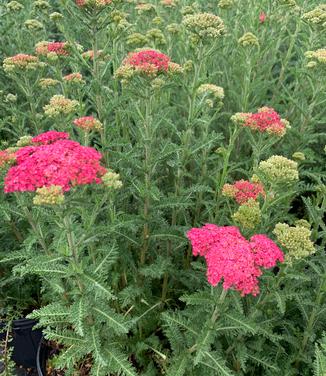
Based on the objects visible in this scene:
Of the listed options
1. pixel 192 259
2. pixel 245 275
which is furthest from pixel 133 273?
pixel 245 275

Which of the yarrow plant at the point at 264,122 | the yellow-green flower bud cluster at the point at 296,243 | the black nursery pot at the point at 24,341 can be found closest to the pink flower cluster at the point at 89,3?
the yarrow plant at the point at 264,122

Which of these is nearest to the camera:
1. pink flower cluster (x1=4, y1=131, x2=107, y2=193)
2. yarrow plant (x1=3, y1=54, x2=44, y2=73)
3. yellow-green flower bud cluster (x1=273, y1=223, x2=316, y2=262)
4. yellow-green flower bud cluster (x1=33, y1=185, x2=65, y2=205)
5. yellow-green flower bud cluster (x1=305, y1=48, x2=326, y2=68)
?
yellow-green flower bud cluster (x1=33, y1=185, x2=65, y2=205)

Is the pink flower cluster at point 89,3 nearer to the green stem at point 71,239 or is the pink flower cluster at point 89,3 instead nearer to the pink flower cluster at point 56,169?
the pink flower cluster at point 56,169

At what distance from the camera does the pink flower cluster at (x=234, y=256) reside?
6.39ft

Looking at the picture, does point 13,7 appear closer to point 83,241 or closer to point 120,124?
point 120,124

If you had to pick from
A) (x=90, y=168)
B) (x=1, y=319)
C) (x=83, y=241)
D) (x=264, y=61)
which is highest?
(x=90, y=168)

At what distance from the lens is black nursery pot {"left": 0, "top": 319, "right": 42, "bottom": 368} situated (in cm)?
329

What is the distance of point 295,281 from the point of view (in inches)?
103

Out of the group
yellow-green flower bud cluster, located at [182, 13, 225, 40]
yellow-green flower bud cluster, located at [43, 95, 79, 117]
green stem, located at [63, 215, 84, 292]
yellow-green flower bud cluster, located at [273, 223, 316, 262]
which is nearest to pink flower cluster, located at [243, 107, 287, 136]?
yellow-green flower bud cluster, located at [182, 13, 225, 40]

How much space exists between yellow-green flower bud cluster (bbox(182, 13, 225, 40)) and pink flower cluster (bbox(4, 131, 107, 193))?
4.55ft

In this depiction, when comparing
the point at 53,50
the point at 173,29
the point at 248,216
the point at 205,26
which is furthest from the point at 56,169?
the point at 173,29

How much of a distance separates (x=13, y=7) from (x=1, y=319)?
3.27m

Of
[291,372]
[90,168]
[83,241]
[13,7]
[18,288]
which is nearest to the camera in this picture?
[90,168]

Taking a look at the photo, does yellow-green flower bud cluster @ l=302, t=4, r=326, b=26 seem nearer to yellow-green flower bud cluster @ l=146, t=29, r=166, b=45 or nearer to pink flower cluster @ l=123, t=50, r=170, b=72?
yellow-green flower bud cluster @ l=146, t=29, r=166, b=45
